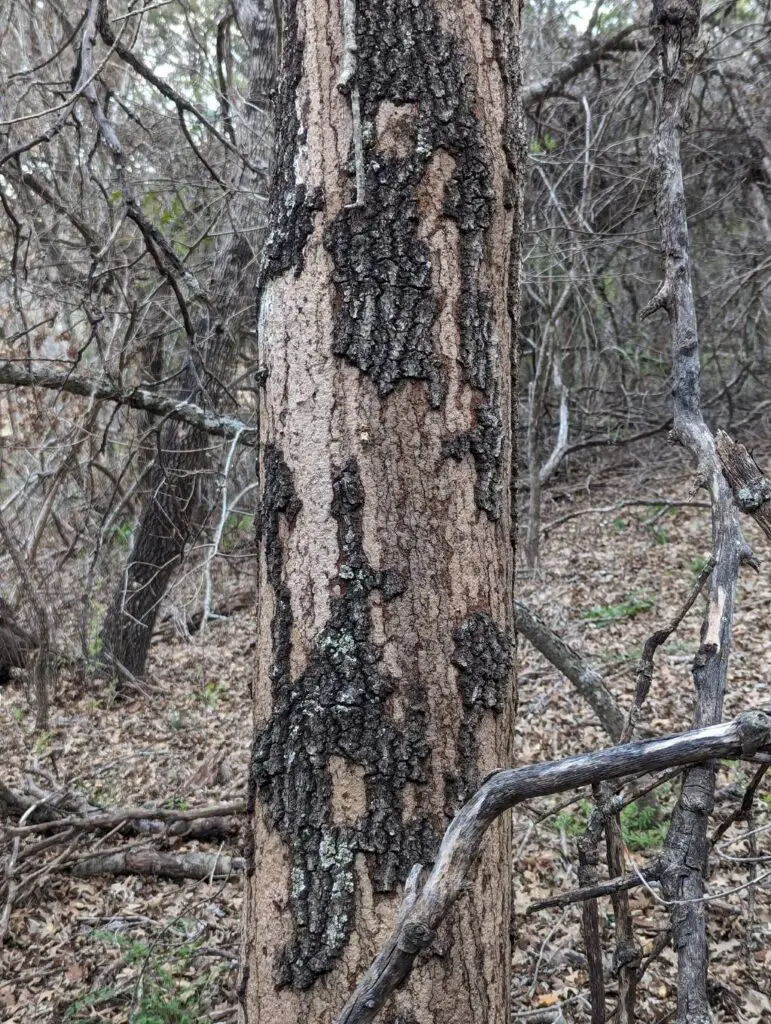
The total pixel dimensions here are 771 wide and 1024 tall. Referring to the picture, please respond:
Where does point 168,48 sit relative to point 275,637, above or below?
above

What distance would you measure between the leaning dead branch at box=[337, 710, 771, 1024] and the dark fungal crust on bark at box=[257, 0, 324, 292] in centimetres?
99

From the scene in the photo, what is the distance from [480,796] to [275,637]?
0.51 m

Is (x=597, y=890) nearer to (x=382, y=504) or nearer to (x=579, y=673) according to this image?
(x=382, y=504)

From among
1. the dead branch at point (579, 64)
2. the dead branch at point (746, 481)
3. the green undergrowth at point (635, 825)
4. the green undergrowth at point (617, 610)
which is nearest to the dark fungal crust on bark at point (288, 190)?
the dead branch at point (746, 481)

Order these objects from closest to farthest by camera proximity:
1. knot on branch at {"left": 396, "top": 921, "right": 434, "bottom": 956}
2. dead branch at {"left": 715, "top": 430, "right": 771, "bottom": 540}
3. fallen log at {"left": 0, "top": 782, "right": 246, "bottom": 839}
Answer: knot on branch at {"left": 396, "top": 921, "right": 434, "bottom": 956}
dead branch at {"left": 715, "top": 430, "right": 771, "bottom": 540}
fallen log at {"left": 0, "top": 782, "right": 246, "bottom": 839}

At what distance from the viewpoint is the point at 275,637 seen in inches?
60.2

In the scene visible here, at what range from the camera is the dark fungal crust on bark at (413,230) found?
151 cm

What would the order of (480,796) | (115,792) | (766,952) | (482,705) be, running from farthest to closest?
(115,792)
(766,952)
(482,705)
(480,796)

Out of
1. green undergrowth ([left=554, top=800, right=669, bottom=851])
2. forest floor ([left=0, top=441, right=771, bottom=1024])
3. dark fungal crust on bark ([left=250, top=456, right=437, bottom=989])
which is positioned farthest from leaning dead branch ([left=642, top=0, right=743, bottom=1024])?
green undergrowth ([left=554, top=800, right=669, bottom=851])

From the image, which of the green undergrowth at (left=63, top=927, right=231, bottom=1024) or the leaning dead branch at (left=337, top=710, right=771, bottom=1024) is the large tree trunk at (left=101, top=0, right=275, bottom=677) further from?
the leaning dead branch at (left=337, top=710, right=771, bottom=1024)

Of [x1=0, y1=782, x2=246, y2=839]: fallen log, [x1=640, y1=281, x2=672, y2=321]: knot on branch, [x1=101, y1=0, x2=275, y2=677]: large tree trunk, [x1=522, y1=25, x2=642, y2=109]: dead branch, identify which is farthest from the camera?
[x1=522, y1=25, x2=642, y2=109]: dead branch

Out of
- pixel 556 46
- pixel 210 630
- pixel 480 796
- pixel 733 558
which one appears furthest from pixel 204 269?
pixel 480 796

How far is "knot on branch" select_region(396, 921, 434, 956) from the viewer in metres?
1.05

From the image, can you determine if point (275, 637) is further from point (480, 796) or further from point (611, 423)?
point (611, 423)
